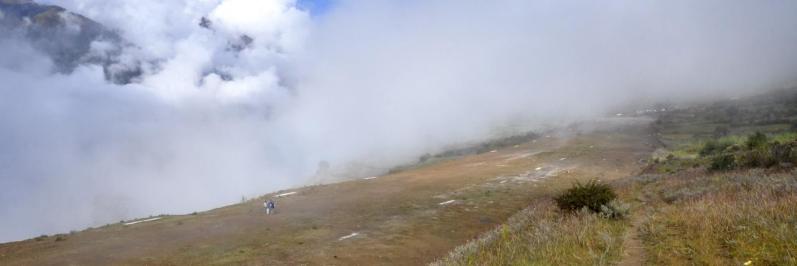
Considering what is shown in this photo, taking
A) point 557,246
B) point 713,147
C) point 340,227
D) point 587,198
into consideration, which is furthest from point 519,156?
point 557,246

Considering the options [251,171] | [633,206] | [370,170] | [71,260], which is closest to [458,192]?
[633,206]

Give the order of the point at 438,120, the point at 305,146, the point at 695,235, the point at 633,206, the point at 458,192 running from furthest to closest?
the point at 305,146 → the point at 438,120 → the point at 458,192 → the point at 633,206 → the point at 695,235

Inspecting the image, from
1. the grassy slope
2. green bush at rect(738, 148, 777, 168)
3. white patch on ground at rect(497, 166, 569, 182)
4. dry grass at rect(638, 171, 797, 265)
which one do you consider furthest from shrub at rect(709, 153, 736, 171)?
white patch on ground at rect(497, 166, 569, 182)

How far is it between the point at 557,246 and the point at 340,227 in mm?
14023

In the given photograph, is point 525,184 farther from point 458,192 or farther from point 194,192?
point 194,192

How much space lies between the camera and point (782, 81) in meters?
126

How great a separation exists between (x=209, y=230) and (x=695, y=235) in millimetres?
20070

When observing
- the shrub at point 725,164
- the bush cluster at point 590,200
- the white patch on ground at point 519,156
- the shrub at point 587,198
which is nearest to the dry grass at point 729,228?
the bush cluster at point 590,200

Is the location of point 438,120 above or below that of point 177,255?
above

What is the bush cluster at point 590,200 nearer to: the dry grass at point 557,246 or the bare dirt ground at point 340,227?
the dry grass at point 557,246

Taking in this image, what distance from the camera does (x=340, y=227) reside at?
21891mm

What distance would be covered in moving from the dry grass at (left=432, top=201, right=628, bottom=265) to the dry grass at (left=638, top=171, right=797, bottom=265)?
0.67 m

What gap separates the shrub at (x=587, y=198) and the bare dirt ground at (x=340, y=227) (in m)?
5.09

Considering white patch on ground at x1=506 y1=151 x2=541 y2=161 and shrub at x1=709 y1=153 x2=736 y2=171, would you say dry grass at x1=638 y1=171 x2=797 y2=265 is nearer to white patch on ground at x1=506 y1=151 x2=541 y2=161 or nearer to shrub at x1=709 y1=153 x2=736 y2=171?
shrub at x1=709 y1=153 x2=736 y2=171
